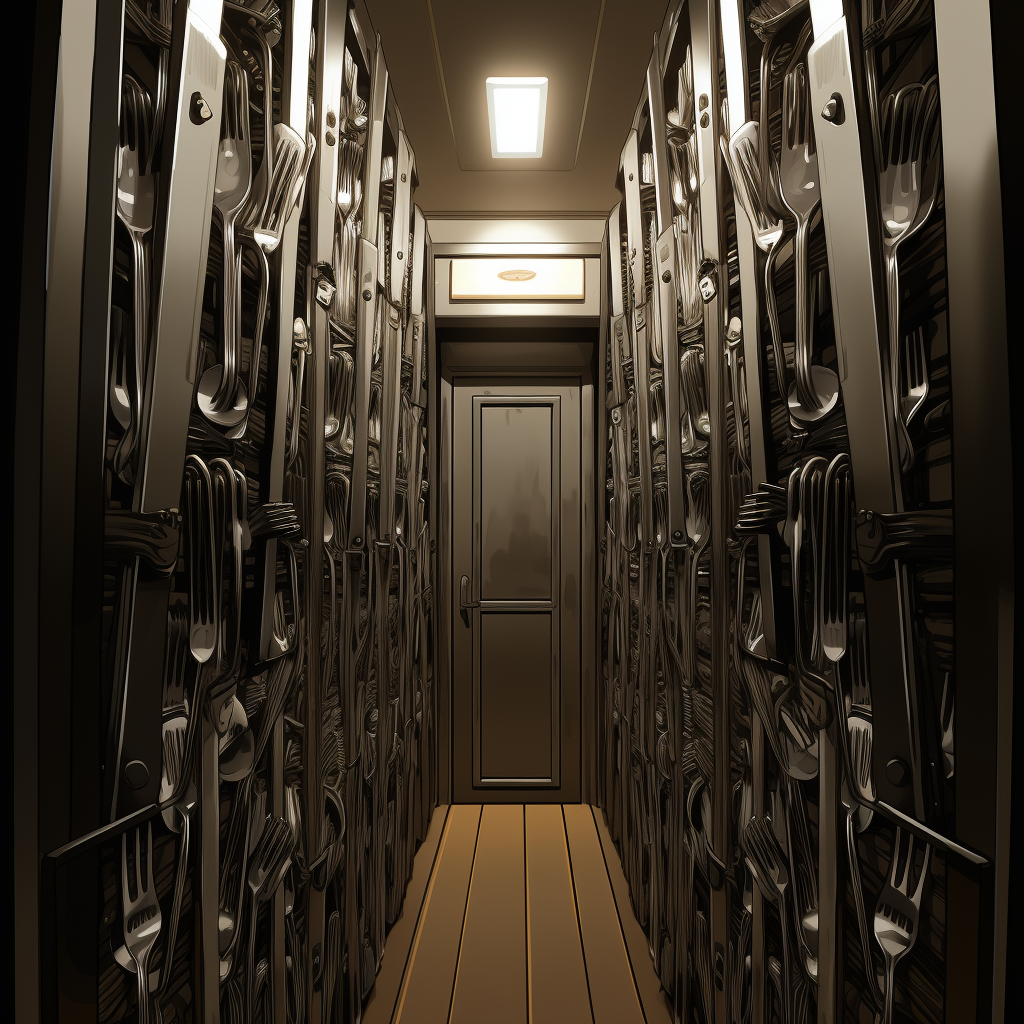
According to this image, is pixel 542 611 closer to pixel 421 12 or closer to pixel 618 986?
pixel 618 986

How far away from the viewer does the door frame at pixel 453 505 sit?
147 inches

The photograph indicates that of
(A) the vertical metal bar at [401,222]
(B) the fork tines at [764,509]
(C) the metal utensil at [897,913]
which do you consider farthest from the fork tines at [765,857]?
(A) the vertical metal bar at [401,222]

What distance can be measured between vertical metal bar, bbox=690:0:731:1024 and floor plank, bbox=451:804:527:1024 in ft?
2.65

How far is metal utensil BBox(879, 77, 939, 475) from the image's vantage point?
0.80m

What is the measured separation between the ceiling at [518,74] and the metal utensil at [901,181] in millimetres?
1631

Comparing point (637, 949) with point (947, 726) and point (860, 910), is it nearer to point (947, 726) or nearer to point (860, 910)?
point (860, 910)

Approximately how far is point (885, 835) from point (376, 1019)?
1.71 m

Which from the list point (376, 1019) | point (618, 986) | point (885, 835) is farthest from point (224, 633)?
point (618, 986)

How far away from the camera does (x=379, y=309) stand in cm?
212

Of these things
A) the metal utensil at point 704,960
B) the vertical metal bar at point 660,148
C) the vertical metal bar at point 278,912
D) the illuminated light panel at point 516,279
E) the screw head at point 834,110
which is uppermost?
the illuminated light panel at point 516,279

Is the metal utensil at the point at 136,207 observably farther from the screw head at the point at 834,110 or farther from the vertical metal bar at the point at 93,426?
the screw head at the point at 834,110

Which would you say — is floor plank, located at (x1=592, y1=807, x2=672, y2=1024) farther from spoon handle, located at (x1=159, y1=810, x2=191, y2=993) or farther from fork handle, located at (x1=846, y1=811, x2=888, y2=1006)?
spoon handle, located at (x1=159, y1=810, x2=191, y2=993)

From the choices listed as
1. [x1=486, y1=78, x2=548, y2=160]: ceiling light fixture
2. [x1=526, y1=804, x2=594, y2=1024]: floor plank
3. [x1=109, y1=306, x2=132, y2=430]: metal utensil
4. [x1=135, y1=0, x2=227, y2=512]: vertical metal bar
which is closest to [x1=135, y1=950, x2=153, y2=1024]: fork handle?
[x1=135, y1=0, x2=227, y2=512]: vertical metal bar

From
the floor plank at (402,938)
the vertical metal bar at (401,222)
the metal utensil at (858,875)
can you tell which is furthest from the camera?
the vertical metal bar at (401,222)
